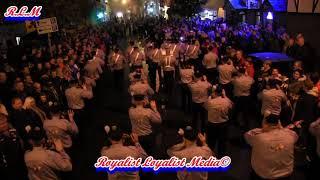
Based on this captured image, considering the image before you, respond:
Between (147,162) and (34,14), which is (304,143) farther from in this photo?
(34,14)

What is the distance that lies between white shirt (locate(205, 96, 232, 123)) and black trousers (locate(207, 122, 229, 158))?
0.51 feet

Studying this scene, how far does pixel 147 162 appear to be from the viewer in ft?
24.0

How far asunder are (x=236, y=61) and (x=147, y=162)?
23.0ft

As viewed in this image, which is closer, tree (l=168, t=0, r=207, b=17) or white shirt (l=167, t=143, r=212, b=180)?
white shirt (l=167, t=143, r=212, b=180)

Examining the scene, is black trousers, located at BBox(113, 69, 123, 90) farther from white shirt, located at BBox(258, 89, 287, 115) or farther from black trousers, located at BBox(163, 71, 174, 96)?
white shirt, located at BBox(258, 89, 287, 115)

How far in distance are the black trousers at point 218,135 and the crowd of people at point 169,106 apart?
23 mm

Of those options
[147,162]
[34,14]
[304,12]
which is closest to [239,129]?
[147,162]

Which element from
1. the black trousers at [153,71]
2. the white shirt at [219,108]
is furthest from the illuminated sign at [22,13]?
the white shirt at [219,108]

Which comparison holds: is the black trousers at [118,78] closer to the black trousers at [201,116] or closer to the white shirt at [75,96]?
the black trousers at [201,116]

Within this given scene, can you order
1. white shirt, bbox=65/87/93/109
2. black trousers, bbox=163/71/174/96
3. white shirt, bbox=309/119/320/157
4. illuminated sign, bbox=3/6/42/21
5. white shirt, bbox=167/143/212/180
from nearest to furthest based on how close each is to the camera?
1. white shirt, bbox=167/143/212/180
2. white shirt, bbox=309/119/320/157
3. white shirt, bbox=65/87/93/109
4. black trousers, bbox=163/71/174/96
5. illuminated sign, bbox=3/6/42/21

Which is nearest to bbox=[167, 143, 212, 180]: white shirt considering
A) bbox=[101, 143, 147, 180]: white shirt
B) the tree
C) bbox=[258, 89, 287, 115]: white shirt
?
bbox=[101, 143, 147, 180]: white shirt

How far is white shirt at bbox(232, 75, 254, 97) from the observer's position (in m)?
11.0

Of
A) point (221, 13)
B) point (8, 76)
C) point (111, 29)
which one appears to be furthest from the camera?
point (111, 29)

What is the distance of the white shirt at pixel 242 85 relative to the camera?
11.0 m
